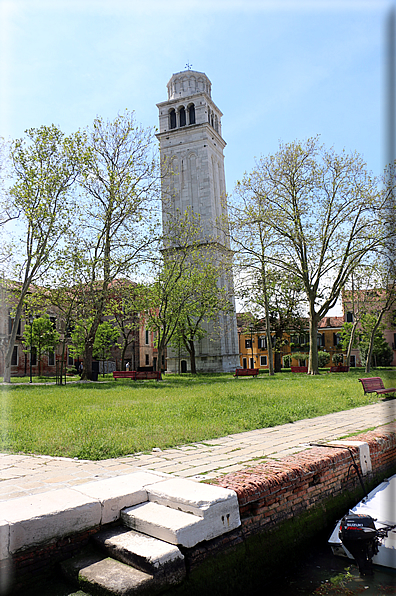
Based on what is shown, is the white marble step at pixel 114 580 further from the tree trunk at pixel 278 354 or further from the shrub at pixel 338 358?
the shrub at pixel 338 358

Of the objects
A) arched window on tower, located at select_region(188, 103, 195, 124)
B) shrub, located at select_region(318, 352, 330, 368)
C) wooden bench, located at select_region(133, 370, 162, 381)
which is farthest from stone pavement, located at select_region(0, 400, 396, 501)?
arched window on tower, located at select_region(188, 103, 195, 124)

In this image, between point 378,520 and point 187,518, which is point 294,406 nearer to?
point 378,520

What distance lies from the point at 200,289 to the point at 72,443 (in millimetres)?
23441

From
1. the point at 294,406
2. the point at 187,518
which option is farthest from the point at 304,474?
the point at 294,406

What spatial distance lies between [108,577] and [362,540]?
9.09 feet

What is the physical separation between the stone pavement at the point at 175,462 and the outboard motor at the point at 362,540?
1.14 m

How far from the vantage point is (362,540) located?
4477mm

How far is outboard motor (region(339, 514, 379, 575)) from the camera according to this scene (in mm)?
4457

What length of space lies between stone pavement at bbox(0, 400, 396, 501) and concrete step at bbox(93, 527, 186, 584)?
115 cm

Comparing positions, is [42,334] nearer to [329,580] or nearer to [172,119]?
[172,119]

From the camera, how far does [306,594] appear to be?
401 centimetres

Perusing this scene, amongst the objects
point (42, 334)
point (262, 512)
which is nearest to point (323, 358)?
point (42, 334)

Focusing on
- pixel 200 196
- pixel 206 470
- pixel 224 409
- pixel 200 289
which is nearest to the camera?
pixel 206 470

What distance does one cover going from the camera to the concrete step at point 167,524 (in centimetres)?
346
